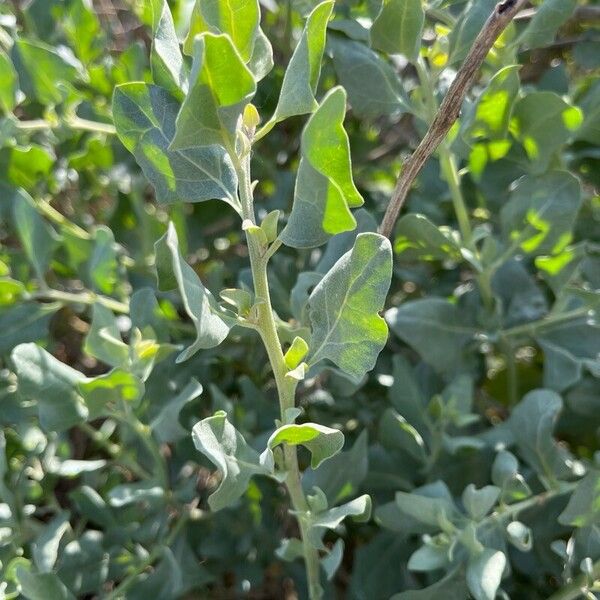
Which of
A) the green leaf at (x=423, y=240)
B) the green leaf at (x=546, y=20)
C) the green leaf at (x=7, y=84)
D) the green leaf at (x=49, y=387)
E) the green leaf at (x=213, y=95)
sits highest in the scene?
the green leaf at (x=213, y=95)

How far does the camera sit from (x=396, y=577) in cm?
94

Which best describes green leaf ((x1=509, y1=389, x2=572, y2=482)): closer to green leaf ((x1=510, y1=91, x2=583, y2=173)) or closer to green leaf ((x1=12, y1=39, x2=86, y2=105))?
green leaf ((x1=510, y1=91, x2=583, y2=173))

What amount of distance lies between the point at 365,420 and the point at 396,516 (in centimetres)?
20

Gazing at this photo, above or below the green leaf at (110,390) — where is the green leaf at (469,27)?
above

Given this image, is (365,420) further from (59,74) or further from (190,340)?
(59,74)

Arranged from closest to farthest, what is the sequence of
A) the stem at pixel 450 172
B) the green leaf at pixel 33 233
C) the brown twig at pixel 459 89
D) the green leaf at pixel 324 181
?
the green leaf at pixel 324 181 < the brown twig at pixel 459 89 < the stem at pixel 450 172 < the green leaf at pixel 33 233

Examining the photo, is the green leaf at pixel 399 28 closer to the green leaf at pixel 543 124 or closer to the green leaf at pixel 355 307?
the green leaf at pixel 543 124

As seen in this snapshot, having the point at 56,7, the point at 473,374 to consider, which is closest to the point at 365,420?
the point at 473,374

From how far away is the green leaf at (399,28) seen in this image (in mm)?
791

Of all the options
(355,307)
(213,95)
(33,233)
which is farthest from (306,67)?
(33,233)

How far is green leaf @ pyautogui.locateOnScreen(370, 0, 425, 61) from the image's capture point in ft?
2.59

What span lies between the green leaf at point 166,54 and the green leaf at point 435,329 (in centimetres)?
40

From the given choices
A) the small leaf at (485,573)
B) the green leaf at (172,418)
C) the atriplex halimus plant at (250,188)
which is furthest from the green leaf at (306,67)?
the small leaf at (485,573)

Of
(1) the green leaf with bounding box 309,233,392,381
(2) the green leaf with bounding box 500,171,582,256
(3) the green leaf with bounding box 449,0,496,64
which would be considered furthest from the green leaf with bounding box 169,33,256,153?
(2) the green leaf with bounding box 500,171,582,256
